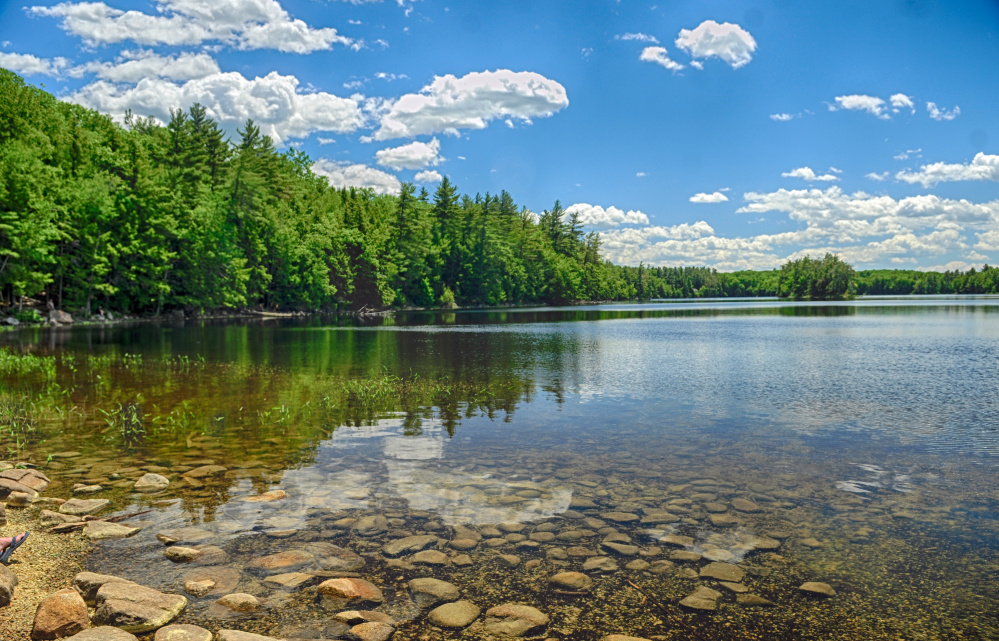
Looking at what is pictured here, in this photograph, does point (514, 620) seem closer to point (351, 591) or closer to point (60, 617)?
point (351, 591)

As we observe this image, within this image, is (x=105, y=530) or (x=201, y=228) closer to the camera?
(x=105, y=530)

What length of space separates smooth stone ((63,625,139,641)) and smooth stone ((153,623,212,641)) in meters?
0.20

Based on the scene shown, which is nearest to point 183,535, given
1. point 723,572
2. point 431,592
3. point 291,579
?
point 291,579

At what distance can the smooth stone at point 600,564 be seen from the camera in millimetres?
6727

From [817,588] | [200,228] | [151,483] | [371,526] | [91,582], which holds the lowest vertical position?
[817,588]

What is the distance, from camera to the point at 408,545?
7.26 meters

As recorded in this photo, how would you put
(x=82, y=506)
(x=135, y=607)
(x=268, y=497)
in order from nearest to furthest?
1. (x=135, y=607)
2. (x=82, y=506)
3. (x=268, y=497)

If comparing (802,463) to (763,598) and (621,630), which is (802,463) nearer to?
(763,598)

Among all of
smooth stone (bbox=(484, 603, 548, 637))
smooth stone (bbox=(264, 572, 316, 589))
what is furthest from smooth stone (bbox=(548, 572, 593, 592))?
smooth stone (bbox=(264, 572, 316, 589))

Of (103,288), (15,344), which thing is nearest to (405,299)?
(103,288)

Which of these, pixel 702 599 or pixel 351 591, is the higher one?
pixel 351 591

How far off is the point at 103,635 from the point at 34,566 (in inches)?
92.3

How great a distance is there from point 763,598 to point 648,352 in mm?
27393

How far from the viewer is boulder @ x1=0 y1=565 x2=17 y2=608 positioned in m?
5.33
